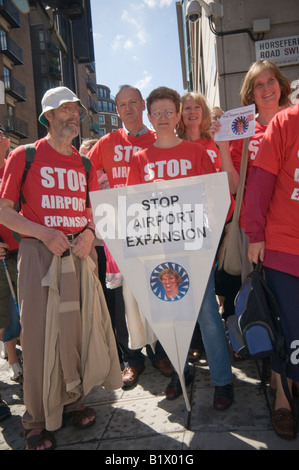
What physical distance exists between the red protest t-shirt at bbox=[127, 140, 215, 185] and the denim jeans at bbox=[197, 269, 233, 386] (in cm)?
65

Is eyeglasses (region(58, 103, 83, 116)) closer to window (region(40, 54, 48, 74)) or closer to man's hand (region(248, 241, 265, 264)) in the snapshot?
man's hand (region(248, 241, 265, 264))

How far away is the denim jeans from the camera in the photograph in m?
2.26

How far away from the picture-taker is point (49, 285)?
2178mm

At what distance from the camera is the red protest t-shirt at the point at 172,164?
2.33 meters

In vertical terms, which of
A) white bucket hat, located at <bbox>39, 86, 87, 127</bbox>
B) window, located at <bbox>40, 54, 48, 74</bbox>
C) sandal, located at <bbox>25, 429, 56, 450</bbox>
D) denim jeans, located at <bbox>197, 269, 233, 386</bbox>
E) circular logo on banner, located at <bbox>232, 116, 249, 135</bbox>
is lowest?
sandal, located at <bbox>25, 429, 56, 450</bbox>

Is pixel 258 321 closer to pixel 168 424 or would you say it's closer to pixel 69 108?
pixel 168 424

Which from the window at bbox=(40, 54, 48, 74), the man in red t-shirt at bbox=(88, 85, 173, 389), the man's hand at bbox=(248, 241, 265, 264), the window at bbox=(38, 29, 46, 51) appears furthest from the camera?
the window at bbox=(40, 54, 48, 74)

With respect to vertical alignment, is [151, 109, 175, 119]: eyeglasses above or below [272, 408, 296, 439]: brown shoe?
above

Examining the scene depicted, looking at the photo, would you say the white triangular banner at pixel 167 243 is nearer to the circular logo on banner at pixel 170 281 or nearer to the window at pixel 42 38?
the circular logo on banner at pixel 170 281

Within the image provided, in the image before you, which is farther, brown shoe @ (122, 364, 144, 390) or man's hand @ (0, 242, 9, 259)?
man's hand @ (0, 242, 9, 259)

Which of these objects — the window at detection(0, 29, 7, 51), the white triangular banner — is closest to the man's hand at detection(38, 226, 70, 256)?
the white triangular banner

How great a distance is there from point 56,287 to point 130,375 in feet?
3.46

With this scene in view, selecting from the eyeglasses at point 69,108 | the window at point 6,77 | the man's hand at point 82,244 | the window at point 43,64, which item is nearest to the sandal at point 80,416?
the man's hand at point 82,244
